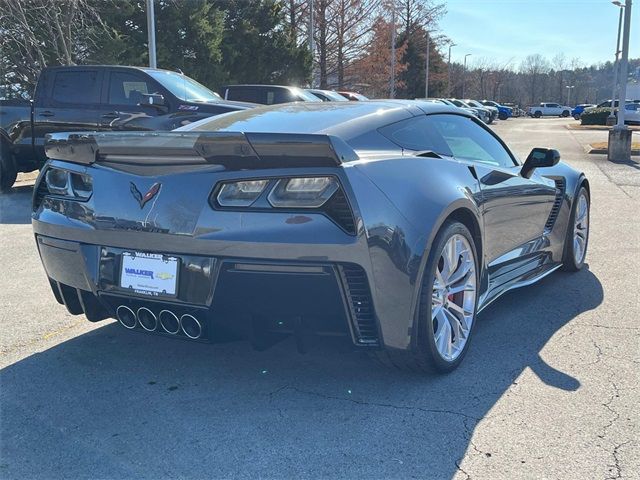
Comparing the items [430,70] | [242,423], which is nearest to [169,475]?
[242,423]

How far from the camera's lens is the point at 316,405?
2984mm

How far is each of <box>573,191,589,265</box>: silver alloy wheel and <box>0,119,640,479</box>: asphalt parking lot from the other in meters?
0.98

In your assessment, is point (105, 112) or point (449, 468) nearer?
point (449, 468)

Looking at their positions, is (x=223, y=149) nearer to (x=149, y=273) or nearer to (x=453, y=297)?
(x=149, y=273)

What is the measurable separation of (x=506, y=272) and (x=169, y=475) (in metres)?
2.53

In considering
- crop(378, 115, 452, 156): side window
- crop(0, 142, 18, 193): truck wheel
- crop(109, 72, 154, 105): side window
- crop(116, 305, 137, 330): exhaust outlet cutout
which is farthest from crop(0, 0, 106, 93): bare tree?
crop(116, 305, 137, 330): exhaust outlet cutout

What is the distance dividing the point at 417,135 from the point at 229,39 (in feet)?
85.2

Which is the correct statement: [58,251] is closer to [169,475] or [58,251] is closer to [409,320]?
[169,475]

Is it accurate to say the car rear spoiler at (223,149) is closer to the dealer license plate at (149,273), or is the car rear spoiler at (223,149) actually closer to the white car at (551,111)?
the dealer license plate at (149,273)

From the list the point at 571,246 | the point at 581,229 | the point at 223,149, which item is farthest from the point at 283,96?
the point at 223,149

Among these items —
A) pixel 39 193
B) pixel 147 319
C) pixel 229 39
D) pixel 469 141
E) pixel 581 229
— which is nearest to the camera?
pixel 147 319

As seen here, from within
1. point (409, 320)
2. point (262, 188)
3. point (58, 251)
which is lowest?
point (409, 320)

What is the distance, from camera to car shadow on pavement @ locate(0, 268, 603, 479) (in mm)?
2506

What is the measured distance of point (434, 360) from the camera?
3.10 meters
